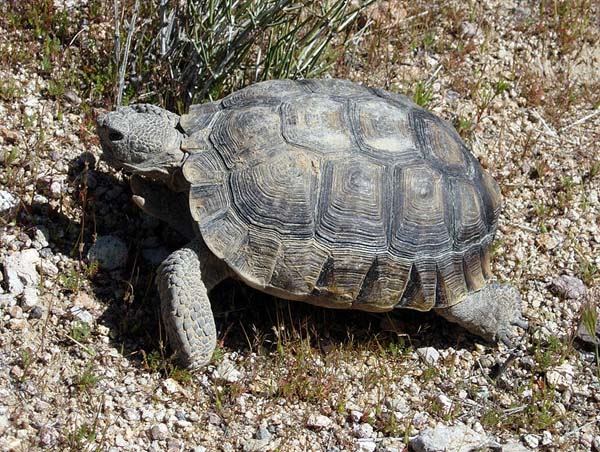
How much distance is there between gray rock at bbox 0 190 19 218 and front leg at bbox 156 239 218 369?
1.19 metres

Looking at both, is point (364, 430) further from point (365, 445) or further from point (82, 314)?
point (82, 314)

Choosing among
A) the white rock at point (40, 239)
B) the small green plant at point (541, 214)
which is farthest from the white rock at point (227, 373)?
the small green plant at point (541, 214)

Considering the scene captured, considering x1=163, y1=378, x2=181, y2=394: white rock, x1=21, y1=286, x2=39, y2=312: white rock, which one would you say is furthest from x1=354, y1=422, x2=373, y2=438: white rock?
x1=21, y1=286, x2=39, y2=312: white rock

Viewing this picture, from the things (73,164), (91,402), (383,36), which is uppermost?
(383,36)

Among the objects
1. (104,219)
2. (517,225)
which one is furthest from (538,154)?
(104,219)

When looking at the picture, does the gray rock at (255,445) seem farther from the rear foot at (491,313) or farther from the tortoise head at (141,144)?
the tortoise head at (141,144)

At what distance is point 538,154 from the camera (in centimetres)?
648

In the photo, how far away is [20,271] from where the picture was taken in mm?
4727

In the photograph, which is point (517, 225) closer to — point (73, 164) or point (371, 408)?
point (371, 408)

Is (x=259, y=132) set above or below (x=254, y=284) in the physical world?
above

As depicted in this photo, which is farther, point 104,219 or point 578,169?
point 578,169

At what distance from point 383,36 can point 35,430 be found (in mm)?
4546

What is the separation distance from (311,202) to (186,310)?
94 cm

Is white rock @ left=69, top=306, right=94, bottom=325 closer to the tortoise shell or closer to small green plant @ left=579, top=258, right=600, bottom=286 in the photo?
the tortoise shell
